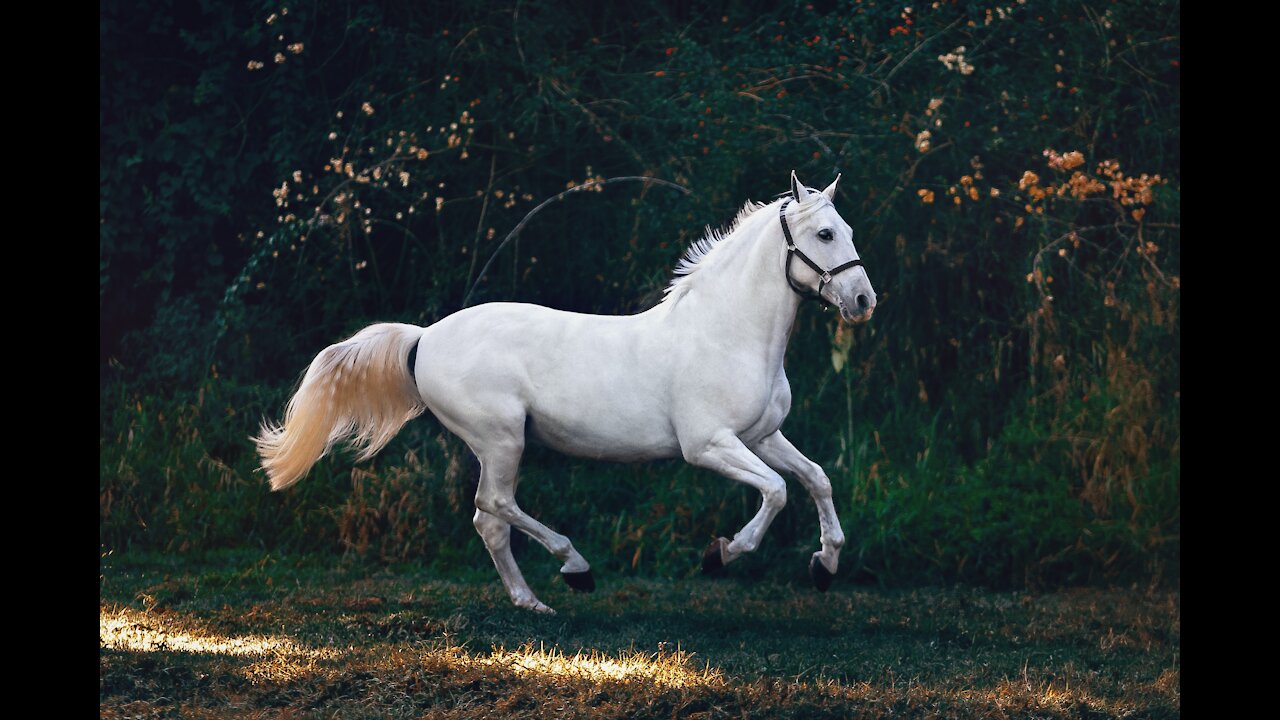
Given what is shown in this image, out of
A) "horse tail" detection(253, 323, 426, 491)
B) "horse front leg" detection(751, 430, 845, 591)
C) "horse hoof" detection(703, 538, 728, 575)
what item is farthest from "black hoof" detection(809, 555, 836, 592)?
"horse tail" detection(253, 323, 426, 491)

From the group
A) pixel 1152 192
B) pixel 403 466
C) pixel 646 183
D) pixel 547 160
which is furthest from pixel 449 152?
pixel 1152 192

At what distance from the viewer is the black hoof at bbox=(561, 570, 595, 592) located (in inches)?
271

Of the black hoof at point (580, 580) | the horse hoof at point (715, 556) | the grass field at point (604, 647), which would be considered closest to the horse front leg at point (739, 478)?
the horse hoof at point (715, 556)

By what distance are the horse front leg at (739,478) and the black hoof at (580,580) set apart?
28.1 inches

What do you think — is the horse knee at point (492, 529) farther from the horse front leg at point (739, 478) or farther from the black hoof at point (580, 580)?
the horse front leg at point (739, 478)

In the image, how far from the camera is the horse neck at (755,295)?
6660mm

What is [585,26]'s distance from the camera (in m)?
11.1

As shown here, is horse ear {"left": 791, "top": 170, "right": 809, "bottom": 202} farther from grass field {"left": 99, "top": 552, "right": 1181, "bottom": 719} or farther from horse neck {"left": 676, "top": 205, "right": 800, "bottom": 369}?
grass field {"left": 99, "top": 552, "right": 1181, "bottom": 719}

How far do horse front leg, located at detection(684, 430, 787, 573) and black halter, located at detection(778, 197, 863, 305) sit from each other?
0.79 metres

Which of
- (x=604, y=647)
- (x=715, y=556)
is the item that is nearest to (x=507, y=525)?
(x=604, y=647)

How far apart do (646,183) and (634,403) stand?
3.52 metres

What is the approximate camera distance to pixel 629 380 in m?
6.82

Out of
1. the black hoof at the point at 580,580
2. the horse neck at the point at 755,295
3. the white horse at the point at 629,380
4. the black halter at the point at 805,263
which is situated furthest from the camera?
the black hoof at the point at 580,580

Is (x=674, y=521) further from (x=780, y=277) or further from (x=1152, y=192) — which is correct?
(x=1152, y=192)
